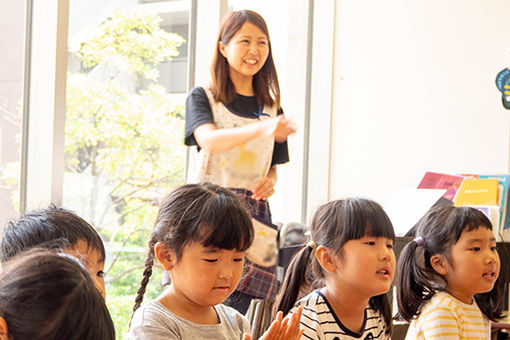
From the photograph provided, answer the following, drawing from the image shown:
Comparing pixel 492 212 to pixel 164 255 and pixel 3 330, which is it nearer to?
pixel 164 255

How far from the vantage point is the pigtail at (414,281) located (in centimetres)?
237

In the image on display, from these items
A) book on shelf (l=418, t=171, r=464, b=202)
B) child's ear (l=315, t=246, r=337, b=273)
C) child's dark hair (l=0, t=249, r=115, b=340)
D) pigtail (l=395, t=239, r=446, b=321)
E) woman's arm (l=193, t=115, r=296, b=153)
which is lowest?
pigtail (l=395, t=239, r=446, b=321)

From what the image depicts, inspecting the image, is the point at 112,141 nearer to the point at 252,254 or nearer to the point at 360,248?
the point at 252,254

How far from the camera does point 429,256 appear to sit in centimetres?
249

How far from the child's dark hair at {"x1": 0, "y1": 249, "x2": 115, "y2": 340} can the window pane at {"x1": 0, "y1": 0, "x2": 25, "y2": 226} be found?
1721 mm

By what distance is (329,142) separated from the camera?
16.5 ft

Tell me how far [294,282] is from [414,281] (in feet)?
1.75

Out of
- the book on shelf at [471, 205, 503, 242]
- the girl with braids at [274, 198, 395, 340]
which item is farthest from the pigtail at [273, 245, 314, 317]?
the book on shelf at [471, 205, 503, 242]

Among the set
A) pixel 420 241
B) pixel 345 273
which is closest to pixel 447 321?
pixel 420 241

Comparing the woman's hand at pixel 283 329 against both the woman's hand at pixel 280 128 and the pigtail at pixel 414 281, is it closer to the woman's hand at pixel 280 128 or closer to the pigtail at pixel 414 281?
the woman's hand at pixel 280 128

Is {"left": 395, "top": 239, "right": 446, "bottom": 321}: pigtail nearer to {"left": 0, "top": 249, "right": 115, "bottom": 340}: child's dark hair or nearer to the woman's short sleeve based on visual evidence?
the woman's short sleeve

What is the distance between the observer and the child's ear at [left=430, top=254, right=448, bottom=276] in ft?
7.97

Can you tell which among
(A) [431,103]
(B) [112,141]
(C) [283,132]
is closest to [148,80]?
(B) [112,141]

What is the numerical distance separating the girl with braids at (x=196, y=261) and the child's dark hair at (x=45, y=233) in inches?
7.2
